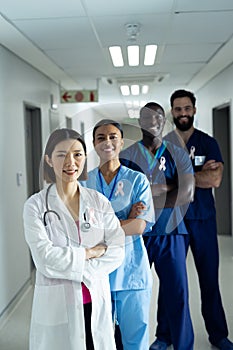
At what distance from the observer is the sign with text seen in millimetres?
5250

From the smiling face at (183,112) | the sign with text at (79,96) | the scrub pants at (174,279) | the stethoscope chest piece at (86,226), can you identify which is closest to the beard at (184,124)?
the smiling face at (183,112)

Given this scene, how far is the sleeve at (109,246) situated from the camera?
1.64 meters

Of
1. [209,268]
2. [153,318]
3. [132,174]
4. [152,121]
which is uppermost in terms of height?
[152,121]

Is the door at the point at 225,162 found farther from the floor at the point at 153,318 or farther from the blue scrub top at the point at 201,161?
the blue scrub top at the point at 201,161

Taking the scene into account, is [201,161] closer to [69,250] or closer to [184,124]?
[184,124]

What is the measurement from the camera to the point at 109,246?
5.45 ft

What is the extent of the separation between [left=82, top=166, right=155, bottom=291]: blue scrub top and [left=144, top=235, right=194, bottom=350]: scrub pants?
0.36 metres

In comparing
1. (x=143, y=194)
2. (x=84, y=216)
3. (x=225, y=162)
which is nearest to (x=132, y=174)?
(x=143, y=194)

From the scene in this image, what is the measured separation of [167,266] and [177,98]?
916mm

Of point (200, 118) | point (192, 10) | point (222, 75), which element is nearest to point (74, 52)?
point (192, 10)

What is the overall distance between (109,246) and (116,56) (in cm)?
283

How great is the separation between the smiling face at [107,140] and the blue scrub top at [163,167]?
0.37 ft

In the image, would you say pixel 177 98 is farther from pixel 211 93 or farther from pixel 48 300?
pixel 211 93

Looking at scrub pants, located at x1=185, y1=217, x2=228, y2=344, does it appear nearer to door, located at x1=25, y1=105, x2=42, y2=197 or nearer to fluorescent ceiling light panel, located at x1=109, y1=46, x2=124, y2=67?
fluorescent ceiling light panel, located at x1=109, y1=46, x2=124, y2=67
